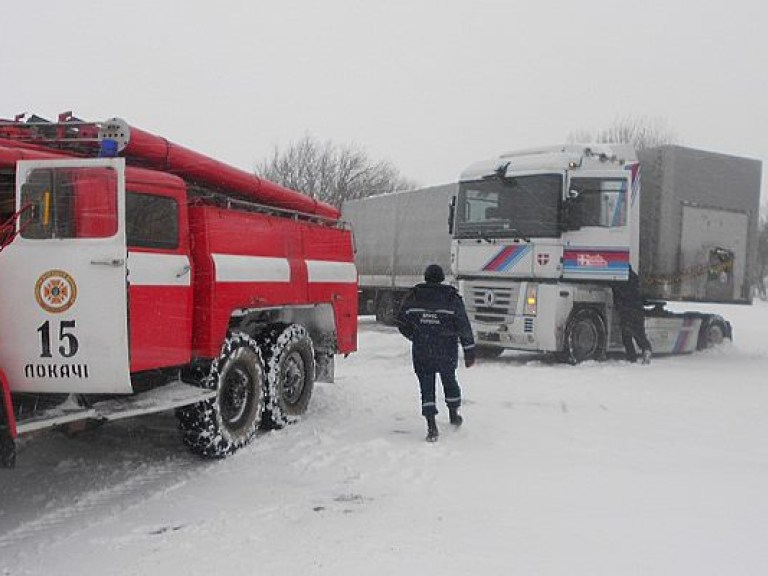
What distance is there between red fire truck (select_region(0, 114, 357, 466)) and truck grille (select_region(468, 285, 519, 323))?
17.2 feet

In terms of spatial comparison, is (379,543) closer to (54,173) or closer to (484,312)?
(54,173)

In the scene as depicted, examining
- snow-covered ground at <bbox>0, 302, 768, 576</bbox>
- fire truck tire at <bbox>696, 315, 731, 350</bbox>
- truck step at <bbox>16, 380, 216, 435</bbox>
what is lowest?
snow-covered ground at <bbox>0, 302, 768, 576</bbox>

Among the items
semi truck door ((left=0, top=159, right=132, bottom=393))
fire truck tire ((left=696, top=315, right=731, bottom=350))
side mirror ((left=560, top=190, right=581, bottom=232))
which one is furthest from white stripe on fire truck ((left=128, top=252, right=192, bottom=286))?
fire truck tire ((left=696, top=315, right=731, bottom=350))

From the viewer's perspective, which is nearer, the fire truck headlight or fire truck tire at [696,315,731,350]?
the fire truck headlight

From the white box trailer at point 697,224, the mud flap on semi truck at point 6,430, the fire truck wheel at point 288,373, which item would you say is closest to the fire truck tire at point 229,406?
the fire truck wheel at point 288,373

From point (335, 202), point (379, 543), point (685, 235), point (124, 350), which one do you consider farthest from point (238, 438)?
point (335, 202)

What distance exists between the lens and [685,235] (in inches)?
551

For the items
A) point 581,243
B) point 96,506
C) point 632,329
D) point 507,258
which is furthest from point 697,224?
point 96,506

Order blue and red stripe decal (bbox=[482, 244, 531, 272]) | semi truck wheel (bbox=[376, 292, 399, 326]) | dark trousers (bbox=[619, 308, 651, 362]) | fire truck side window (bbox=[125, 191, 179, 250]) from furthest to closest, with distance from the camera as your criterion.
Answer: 1. semi truck wheel (bbox=[376, 292, 399, 326])
2. dark trousers (bbox=[619, 308, 651, 362])
3. blue and red stripe decal (bbox=[482, 244, 531, 272])
4. fire truck side window (bbox=[125, 191, 179, 250])

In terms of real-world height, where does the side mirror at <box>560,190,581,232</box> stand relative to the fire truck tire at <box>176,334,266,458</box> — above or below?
above

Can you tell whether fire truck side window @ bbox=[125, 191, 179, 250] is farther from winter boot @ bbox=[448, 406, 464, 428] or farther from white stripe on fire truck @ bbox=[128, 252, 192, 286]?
winter boot @ bbox=[448, 406, 464, 428]

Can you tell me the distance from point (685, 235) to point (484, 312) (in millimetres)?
4201

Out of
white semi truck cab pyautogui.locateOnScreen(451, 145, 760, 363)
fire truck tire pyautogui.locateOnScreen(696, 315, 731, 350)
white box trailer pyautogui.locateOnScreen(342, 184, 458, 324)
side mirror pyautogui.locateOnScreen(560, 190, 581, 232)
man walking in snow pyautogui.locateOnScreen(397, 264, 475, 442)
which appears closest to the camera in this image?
man walking in snow pyautogui.locateOnScreen(397, 264, 475, 442)

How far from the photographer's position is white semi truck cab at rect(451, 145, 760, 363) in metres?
12.8
